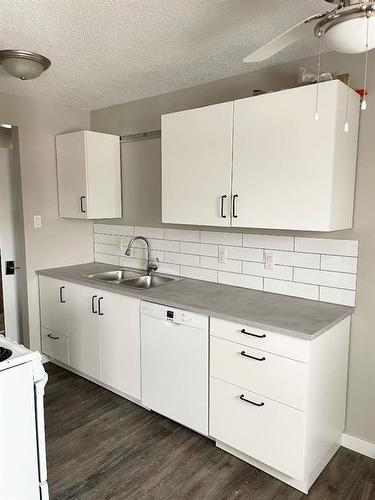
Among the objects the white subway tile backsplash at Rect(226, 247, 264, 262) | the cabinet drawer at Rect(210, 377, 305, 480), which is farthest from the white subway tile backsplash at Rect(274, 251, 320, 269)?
the cabinet drawer at Rect(210, 377, 305, 480)

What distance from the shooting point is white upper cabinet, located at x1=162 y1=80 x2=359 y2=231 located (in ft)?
6.38

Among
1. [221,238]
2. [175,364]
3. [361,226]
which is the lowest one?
[175,364]

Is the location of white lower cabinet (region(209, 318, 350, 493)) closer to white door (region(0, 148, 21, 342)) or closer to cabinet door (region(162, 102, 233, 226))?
cabinet door (region(162, 102, 233, 226))

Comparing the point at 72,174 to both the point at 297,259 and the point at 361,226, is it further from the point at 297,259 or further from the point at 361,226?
the point at 361,226

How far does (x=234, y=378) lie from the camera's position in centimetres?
209

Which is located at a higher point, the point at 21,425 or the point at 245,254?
the point at 245,254

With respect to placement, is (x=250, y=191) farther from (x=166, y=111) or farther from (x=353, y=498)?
(x=353, y=498)

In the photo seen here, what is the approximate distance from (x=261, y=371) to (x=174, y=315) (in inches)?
24.9

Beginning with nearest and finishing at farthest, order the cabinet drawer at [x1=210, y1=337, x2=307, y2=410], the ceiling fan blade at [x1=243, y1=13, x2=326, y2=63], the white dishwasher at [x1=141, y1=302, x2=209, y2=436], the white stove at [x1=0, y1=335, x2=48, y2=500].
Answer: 1. the ceiling fan blade at [x1=243, y1=13, x2=326, y2=63]
2. the white stove at [x1=0, y1=335, x2=48, y2=500]
3. the cabinet drawer at [x1=210, y1=337, x2=307, y2=410]
4. the white dishwasher at [x1=141, y1=302, x2=209, y2=436]

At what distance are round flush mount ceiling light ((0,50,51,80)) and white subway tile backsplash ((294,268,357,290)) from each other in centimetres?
207

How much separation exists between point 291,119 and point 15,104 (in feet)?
7.68

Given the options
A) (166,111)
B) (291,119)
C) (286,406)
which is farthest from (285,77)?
(286,406)

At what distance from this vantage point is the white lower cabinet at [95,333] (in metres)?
2.65

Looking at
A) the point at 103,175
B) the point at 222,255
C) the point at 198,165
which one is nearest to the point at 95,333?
the point at 222,255
